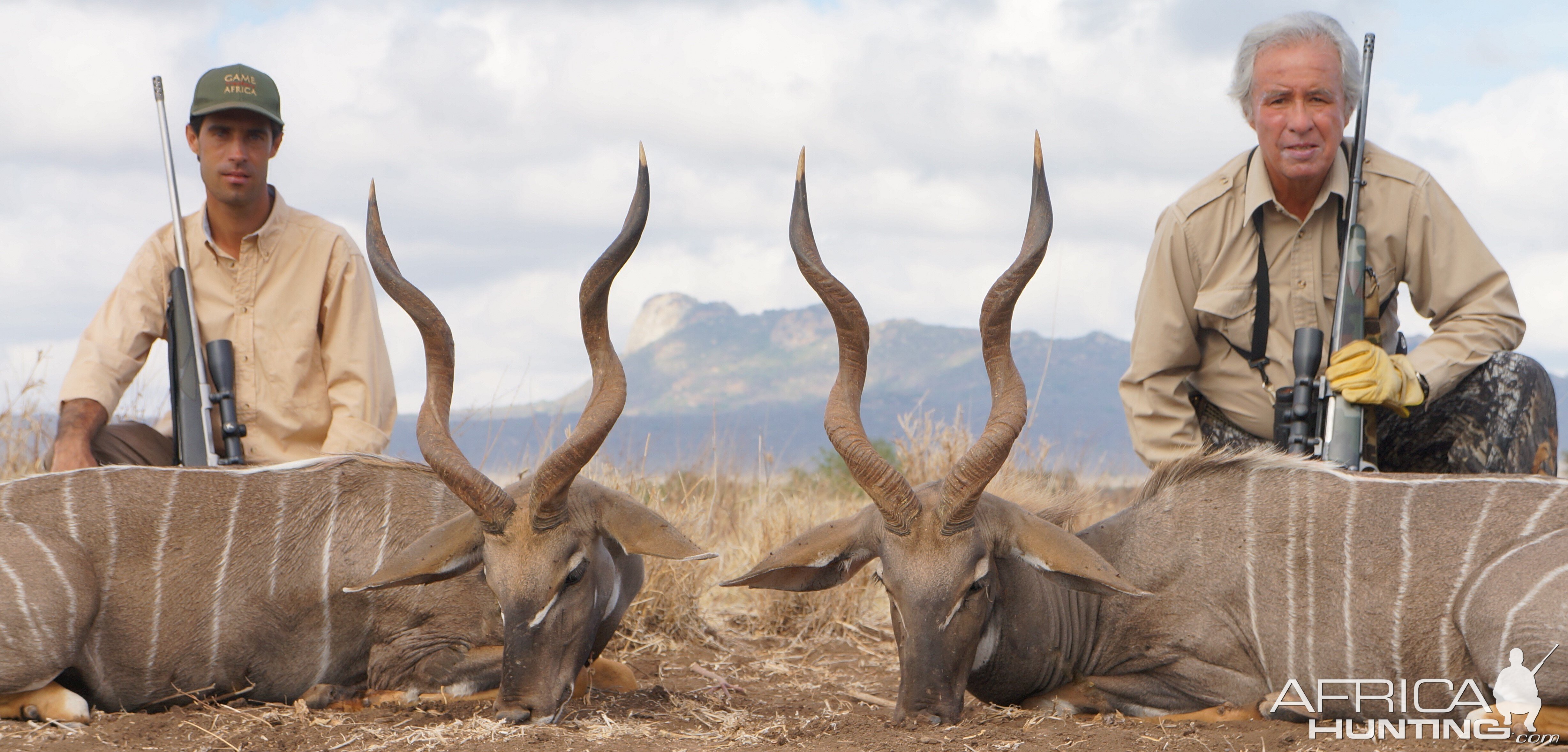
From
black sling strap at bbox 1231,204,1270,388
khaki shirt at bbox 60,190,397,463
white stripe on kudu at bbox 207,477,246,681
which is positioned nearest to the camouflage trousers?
black sling strap at bbox 1231,204,1270,388

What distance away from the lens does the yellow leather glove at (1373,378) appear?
18.2ft

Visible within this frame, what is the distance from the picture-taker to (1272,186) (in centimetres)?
615

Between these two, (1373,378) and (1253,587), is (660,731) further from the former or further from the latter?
(1373,378)

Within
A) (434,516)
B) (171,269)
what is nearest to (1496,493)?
(434,516)

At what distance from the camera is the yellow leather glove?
5.56 m

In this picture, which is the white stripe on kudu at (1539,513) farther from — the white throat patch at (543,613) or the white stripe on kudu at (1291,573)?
the white throat patch at (543,613)

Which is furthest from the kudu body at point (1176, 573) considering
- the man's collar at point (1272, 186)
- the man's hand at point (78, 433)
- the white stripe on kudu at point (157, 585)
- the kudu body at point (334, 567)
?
the man's hand at point (78, 433)

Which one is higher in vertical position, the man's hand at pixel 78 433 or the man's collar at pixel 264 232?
the man's collar at pixel 264 232

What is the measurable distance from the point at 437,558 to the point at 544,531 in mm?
404

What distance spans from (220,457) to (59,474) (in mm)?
1225

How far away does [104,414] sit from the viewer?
21.5 ft

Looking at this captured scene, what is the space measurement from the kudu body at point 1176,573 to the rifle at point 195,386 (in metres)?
2.95

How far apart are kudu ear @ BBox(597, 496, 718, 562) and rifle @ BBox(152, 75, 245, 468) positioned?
2190mm

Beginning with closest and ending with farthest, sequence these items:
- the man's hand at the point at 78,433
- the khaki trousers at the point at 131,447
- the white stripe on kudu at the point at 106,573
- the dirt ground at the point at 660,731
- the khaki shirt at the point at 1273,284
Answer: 1. the dirt ground at the point at 660,731
2. the white stripe on kudu at the point at 106,573
3. the khaki shirt at the point at 1273,284
4. the man's hand at the point at 78,433
5. the khaki trousers at the point at 131,447
